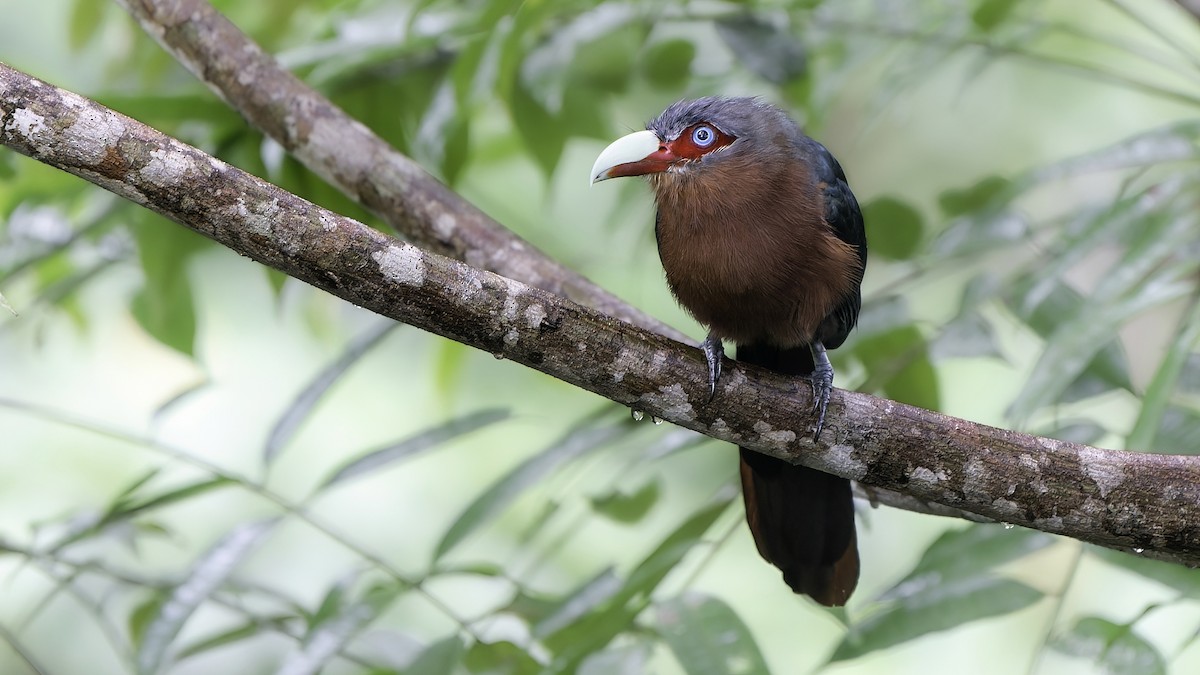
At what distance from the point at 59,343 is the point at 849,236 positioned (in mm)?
4926

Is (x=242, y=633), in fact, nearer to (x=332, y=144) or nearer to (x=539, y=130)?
(x=332, y=144)

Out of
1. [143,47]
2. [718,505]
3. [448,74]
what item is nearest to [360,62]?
[448,74]

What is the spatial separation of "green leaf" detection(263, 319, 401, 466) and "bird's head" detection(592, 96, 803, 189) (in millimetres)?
763

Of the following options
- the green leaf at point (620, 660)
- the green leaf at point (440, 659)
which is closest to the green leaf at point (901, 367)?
the green leaf at point (620, 660)

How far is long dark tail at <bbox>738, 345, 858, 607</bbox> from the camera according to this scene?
2320 mm

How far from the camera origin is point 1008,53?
2998 mm

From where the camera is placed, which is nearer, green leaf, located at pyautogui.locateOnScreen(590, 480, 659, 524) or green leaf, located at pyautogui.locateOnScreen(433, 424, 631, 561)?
green leaf, located at pyautogui.locateOnScreen(433, 424, 631, 561)

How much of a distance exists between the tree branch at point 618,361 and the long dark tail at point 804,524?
1.06 ft

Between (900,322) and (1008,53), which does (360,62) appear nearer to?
(900,322)

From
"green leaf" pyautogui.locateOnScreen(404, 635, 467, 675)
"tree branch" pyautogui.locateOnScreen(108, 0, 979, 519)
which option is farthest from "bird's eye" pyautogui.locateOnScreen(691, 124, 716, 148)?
"green leaf" pyautogui.locateOnScreen(404, 635, 467, 675)

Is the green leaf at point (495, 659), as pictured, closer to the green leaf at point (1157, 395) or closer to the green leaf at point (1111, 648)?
the green leaf at point (1111, 648)

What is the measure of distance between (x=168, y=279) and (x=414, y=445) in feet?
2.84

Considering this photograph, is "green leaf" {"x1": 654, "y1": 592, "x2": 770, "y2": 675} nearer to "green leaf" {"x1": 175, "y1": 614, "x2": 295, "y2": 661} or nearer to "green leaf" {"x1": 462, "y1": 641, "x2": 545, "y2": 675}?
"green leaf" {"x1": 462, "y1": 641, "x2": 545, "y2": 675}

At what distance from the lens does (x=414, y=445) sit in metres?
2.58
